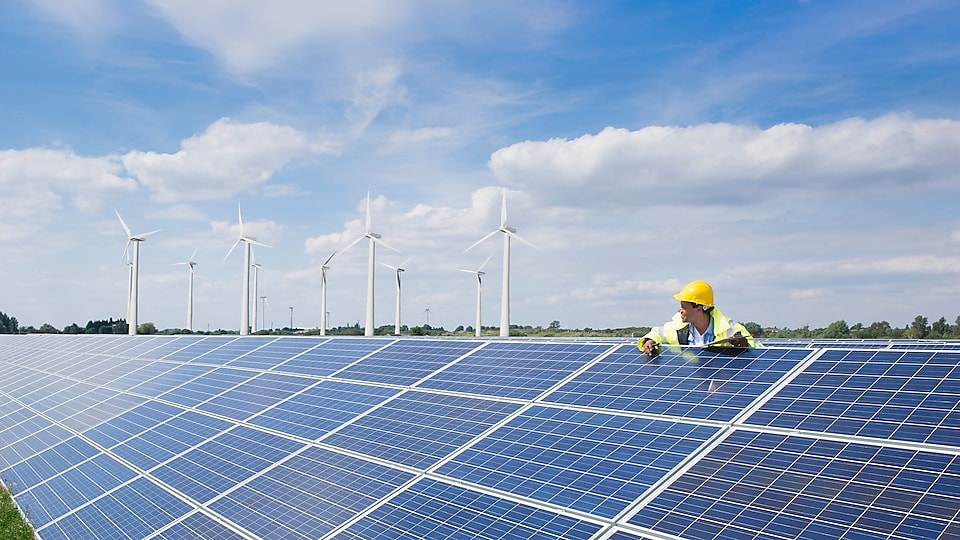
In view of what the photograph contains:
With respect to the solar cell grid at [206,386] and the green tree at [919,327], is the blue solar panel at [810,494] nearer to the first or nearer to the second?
the solar cell grid at [206,386]

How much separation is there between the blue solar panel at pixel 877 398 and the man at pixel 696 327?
1859 mm

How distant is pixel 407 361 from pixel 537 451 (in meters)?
8.03

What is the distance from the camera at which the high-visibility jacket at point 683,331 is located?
47.7ft

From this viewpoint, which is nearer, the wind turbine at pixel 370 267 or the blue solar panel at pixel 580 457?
the blue solar panel at pixel 580 457

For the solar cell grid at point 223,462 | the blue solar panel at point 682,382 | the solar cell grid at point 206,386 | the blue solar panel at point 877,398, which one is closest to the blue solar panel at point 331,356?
the solar cell grid at point 206,386

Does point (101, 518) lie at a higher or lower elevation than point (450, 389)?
lower

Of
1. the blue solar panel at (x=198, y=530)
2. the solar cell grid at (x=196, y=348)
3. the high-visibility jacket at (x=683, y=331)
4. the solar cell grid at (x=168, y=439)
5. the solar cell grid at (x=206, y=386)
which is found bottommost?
the blue solar panel at (x=198, y=530)

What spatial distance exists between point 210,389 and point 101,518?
314 inches

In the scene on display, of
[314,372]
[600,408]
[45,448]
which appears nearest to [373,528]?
[600,408]

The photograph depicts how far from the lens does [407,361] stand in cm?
1956

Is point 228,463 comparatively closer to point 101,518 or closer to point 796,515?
point 101,518

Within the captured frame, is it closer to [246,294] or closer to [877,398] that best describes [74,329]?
[246,294]

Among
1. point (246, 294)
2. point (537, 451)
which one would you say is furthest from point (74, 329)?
point (537, 451)

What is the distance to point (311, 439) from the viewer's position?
1530 centimetres
